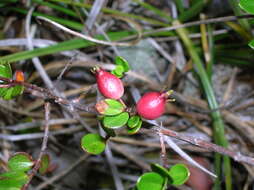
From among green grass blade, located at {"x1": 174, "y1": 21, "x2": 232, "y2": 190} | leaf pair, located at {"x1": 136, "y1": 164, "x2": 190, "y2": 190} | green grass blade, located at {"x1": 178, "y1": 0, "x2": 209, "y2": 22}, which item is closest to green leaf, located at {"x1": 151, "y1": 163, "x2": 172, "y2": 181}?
leaf pair, located at {"x1": 136, "y1": 164, "x2": 190, "y2": 190}

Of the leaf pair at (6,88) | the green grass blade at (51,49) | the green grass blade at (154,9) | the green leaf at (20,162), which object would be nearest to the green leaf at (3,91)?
the leaf pair at (6,88)

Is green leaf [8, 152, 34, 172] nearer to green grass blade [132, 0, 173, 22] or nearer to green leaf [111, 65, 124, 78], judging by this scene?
green leaf [111, 65, 124, 78]

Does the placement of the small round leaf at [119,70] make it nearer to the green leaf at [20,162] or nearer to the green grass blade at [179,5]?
the green leaf at [20,162]

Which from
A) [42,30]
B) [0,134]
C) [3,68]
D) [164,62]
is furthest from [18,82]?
[164,62]

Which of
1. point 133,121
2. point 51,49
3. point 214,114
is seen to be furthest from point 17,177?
point 214,114

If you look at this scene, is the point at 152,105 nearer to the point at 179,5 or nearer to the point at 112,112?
the point at 112,112

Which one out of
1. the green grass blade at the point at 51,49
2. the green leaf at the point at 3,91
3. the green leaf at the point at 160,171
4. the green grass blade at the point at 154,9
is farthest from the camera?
the green grass blade at the point at 154,9

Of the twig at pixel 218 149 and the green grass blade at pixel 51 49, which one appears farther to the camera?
the green grass blade at pixel 51 49

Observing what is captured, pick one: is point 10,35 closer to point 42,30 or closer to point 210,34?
point 42,30
